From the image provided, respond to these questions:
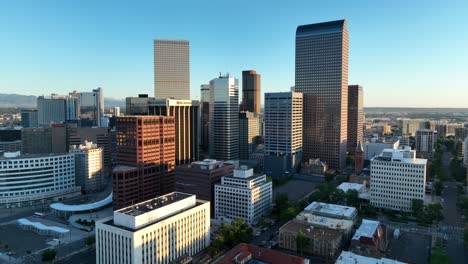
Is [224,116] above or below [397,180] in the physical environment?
above

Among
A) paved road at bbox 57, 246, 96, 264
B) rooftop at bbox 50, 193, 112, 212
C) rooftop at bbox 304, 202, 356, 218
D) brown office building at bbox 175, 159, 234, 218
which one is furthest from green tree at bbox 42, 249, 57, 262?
rooftop at bbox 304, 202, 356, 218

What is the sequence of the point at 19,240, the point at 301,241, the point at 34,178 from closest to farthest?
the point at 301,241 → the point at 19,240 → the point at 34,178

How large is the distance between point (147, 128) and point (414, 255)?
75.0 m

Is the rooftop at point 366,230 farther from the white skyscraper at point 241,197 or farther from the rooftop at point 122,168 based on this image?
the rooftop at point 122,168

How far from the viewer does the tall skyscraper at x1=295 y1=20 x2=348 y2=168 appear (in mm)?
166125

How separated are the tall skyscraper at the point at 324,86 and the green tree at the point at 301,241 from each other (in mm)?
99451

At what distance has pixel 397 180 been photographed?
102 metres

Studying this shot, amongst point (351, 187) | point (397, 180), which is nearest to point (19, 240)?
point (351, 187)

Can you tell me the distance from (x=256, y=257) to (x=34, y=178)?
9215 centimetres

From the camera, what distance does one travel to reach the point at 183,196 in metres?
78.2

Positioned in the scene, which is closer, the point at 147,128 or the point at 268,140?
the point at 147,128

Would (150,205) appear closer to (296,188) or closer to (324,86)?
(296,188)

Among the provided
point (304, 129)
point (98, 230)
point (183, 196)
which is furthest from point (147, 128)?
point (304, 129)

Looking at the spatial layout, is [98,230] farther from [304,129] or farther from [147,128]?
[304,129]
